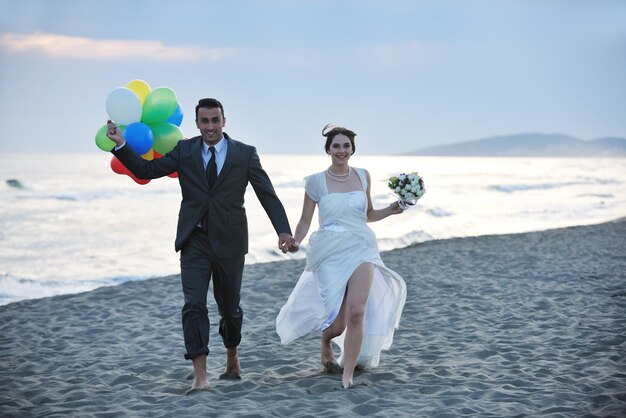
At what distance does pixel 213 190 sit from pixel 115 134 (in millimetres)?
815

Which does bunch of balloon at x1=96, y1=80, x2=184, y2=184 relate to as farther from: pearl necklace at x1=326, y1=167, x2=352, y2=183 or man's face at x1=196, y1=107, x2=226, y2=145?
pearl necklace at x1=326, y1=167, x2=352, y2=183

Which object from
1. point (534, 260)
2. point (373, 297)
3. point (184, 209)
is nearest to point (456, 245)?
point (534, 260)

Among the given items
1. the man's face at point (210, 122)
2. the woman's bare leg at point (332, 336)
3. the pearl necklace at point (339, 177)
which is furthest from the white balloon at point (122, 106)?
the woman's bare leg at point (332, 336)

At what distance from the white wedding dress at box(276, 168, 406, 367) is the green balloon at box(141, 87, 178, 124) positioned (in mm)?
1275

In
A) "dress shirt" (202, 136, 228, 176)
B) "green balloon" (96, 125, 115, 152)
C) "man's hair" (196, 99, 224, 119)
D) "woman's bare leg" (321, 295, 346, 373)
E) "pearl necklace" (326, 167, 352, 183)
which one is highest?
"man's hair" (196, 99, 224, 119)

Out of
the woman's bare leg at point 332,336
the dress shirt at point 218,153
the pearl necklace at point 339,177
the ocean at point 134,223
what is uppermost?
the dress shirt at point 218,153

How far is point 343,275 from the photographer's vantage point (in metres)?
5.66

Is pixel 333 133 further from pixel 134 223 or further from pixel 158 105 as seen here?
pixel 134 223

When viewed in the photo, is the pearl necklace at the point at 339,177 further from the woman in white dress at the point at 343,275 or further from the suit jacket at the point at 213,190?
the suit jacket at the point at 213,190

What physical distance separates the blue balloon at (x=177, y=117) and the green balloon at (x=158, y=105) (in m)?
0.08

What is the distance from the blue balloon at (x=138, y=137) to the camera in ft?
17.8

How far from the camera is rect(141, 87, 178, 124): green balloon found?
5633 millimetres

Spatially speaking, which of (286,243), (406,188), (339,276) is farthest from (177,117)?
(406,188)

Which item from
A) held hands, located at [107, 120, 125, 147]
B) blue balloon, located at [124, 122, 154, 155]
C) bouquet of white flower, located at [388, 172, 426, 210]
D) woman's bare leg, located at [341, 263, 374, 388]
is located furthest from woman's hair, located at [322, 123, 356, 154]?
held hands, located at [107, 120, 125, 147]
